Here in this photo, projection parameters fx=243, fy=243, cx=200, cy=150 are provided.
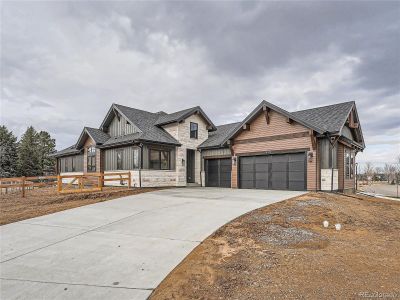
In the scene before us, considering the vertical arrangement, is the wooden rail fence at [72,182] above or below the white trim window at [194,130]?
below

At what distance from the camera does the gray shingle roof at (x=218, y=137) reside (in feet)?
65.2

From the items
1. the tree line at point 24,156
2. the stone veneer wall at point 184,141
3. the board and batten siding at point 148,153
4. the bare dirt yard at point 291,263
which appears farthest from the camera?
the tree line at point 24,156

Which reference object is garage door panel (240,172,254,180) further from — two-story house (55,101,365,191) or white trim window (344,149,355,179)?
white trim window (344,149,355,179)

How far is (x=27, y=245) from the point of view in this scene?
5.62m

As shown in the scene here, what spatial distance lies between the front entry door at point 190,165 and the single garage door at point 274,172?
16.0 feet

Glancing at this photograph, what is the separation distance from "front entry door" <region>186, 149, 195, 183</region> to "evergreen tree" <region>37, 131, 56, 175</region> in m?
35.0

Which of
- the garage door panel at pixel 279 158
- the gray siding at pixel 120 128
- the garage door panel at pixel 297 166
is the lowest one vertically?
the garage door panel at pixel 297 166

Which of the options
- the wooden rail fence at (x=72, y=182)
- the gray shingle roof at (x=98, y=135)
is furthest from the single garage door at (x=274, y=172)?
the gray shingle roof at (x=98, y=135)

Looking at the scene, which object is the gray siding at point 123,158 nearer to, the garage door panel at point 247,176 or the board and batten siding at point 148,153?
the board and batten siding at point 148,153

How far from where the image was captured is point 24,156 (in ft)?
142

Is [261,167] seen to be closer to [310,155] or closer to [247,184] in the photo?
[247,184]

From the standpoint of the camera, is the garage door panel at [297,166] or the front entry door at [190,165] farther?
the front entry door at [190,165]

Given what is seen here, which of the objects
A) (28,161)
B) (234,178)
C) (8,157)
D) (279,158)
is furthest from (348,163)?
(28,161)

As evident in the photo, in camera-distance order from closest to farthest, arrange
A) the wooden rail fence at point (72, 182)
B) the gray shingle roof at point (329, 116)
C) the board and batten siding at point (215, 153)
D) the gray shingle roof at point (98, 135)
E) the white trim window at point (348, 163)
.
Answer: the gray shingle roof at point (329, 116)
the wooden rail fence at point (72, 182)
the white trim window at point (348, 163)
the board and batten siding at point (215, 153)
the gray shingle roof at point (98, 135)
